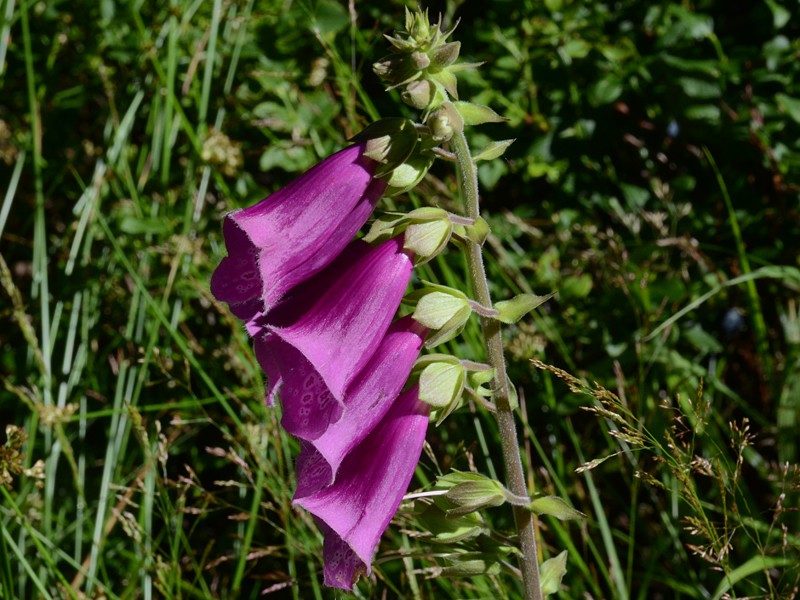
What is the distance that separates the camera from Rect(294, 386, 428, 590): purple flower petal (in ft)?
3.08

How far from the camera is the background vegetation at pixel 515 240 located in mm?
1877

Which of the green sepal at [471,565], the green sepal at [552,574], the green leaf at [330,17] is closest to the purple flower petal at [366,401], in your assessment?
the green sepal at [471,565]

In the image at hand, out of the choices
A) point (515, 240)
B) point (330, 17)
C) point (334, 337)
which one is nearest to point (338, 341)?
point (334, 337)

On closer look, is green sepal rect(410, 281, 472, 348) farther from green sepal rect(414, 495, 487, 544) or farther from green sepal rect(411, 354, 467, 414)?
green sepal rect(414, 495, 487, 544)

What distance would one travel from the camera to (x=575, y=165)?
2074 millimetres

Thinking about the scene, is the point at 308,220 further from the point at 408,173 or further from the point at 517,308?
the point at 517,308

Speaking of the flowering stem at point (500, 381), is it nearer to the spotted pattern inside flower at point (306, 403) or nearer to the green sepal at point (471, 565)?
the green sepal at point (471, 565)

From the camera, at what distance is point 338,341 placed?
3.07 ft

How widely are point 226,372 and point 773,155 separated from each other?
1.31 metres

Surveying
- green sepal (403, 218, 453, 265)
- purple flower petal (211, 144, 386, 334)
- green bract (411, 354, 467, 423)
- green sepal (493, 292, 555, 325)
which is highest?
purple flower petal (211, 144, 386, 334)

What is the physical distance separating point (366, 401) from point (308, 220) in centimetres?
20

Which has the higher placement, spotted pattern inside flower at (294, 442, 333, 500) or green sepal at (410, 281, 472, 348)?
green sepal at (410, 281, 472, 348)

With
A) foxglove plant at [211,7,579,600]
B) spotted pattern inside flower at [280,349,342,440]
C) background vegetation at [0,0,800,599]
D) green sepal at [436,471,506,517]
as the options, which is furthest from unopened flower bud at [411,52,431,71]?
background vegetation at [0,0,800,599]

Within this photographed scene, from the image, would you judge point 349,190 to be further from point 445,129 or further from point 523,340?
point 523,340
